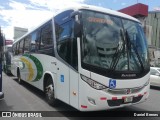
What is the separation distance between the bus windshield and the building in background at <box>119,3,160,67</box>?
2335 cm

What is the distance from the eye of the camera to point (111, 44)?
6.65m

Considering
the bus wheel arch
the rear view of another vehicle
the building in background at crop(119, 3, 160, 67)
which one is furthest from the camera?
the building in background at crop(119, 3, 160, 67)

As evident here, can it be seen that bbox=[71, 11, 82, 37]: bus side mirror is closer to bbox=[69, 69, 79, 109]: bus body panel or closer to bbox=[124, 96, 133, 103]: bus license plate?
bbox=[69, 69, 79, 109]: bus body panel

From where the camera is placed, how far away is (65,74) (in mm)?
7238

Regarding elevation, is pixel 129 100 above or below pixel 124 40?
below

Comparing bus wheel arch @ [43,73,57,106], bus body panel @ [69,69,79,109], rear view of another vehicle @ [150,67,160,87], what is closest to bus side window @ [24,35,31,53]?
bus wheel arch @ [43,73,57,106]

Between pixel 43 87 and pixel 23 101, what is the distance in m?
0.99

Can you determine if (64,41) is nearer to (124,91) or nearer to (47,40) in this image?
(47,40)

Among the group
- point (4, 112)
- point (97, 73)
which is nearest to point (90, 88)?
point (97, 73)

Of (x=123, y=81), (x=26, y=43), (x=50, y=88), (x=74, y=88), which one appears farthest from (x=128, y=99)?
(x=26, y=43)

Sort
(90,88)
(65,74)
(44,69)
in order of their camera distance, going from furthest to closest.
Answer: (44,69), (65,74), (90,88)

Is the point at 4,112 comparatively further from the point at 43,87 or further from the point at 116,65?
the point at 116,65

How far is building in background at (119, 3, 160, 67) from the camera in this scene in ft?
147

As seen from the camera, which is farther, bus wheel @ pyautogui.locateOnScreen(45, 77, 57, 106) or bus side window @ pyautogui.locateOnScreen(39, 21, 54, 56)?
bus side window @ pyautogui.locateOnScreen(39, 21, 54, 56)
